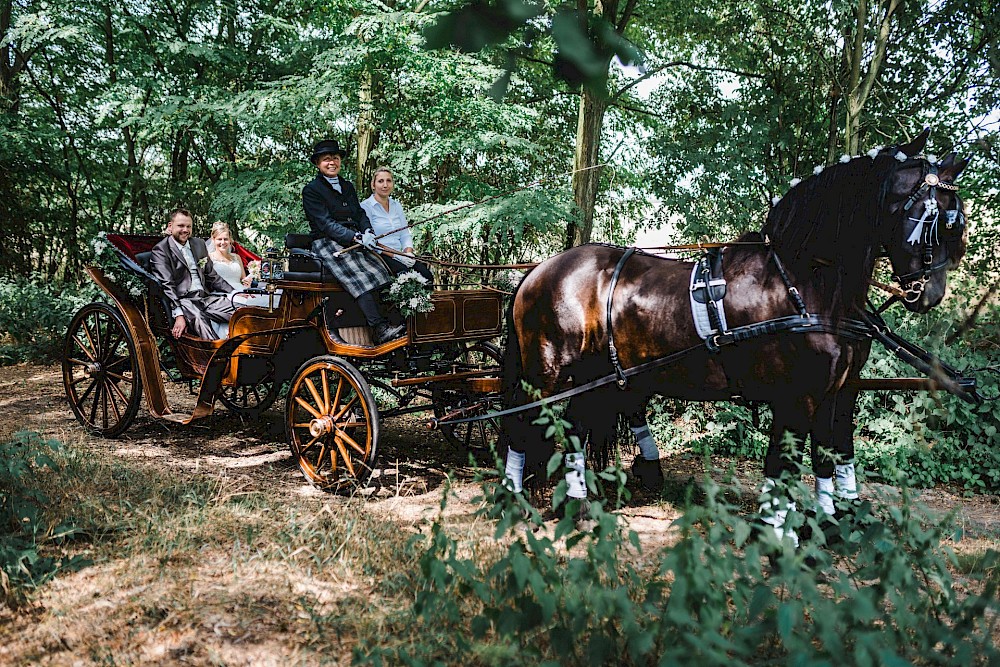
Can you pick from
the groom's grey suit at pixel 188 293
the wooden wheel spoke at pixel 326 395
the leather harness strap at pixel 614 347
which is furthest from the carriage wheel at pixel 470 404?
the groom's grey suit at pixel 188 293

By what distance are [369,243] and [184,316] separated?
195 cm

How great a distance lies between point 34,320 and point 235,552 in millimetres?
8924

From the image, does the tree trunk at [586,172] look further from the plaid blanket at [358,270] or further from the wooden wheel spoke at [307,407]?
the wooden wheel spoke at [307,407]

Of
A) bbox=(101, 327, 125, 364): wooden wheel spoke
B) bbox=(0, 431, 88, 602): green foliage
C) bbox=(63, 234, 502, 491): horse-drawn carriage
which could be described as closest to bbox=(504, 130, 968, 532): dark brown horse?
bbox=(63, 234, 502, 491): horse-drawn carriage

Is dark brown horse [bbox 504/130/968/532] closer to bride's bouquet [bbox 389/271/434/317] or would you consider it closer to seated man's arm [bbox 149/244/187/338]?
bride's bouquet [bbox 389/271/434/317]

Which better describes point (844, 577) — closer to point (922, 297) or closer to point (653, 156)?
point (922, 297)

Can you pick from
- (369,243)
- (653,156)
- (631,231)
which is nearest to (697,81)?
(653,156)

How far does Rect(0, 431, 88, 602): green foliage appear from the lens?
3113mm

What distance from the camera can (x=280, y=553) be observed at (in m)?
3.46

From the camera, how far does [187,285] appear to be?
5.98m

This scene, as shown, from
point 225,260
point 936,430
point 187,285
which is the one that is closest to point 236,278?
point 225,260

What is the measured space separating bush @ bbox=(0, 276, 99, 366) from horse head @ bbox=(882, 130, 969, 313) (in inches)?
407

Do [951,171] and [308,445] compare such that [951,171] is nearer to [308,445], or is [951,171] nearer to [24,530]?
[308,445]

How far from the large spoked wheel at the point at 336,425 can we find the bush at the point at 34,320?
22.8 feet
